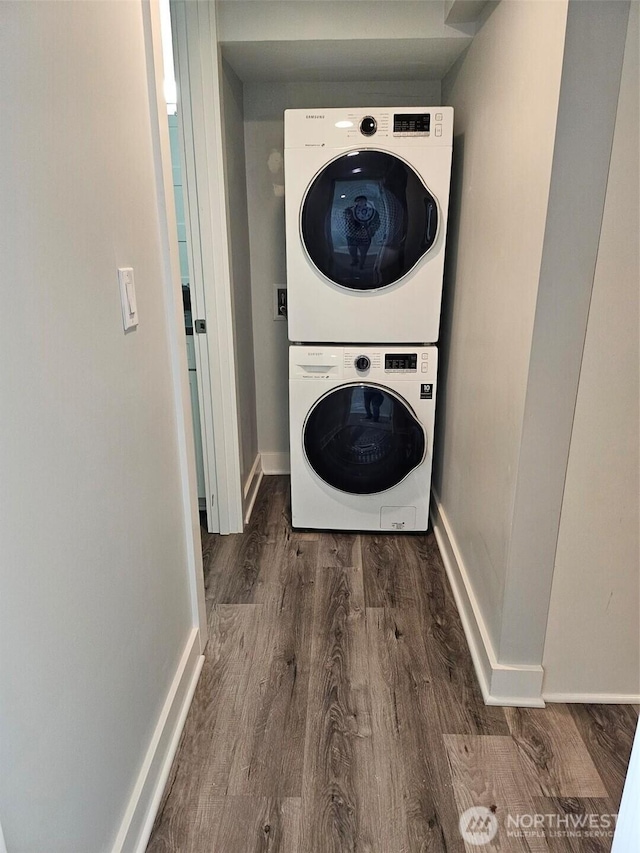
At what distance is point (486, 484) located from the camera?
1.79 m

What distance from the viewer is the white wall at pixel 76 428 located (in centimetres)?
79

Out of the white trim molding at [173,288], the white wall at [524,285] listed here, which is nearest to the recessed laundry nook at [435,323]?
the white wall at [524,285]

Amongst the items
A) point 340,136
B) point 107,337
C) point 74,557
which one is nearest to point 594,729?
point 74,557

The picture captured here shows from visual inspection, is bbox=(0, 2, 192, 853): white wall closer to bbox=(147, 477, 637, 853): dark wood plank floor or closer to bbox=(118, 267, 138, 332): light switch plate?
bbox=(118, 267, 138, 332): light switch plate

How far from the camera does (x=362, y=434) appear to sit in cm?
242

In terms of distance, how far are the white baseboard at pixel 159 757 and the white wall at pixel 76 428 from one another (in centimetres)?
5

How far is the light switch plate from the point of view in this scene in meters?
1.18

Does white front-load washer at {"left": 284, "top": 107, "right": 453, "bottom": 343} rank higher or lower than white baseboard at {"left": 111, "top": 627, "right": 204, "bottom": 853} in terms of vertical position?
higher

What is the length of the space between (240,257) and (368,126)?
2.62ft

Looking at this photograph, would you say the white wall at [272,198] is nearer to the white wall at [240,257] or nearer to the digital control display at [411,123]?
the white wall at [240,257]

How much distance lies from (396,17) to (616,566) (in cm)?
191

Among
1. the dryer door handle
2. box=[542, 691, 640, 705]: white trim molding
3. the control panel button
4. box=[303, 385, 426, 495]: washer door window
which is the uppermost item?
the control panel button

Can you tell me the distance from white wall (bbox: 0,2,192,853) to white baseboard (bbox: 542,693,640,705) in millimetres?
1111

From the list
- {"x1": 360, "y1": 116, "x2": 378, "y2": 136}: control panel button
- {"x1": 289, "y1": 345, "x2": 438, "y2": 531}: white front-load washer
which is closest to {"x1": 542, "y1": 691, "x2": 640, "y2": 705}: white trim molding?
{"x1": 289, "y1": 345, "x2": 438, "y2": 531}: white front-load washer
